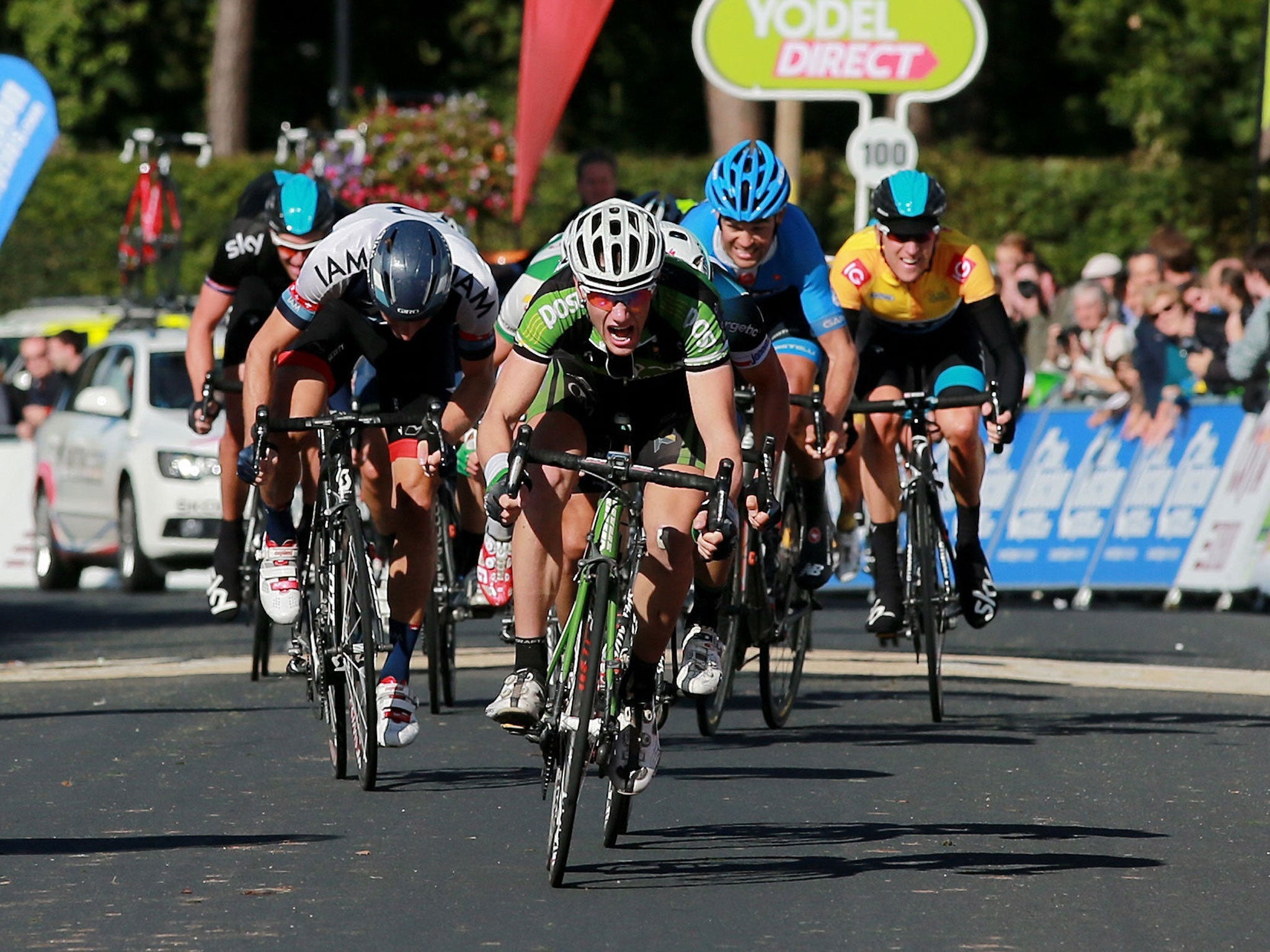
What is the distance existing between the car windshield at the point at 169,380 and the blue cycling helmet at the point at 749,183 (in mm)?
10011

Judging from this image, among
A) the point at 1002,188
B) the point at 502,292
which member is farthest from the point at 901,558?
the point at 1002,188

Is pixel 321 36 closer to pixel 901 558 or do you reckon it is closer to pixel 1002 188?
pixel 1002 188

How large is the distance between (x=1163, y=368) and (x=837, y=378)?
790 cm

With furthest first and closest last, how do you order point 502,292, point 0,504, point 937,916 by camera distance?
point 0,504, point 502,292, point 937,916

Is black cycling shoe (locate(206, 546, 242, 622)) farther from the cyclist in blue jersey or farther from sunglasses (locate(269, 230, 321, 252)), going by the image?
the cyclist in blue jersey

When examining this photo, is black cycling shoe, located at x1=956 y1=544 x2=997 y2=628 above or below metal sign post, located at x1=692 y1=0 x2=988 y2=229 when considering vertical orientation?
below

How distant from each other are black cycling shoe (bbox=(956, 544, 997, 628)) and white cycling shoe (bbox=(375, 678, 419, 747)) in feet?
9.98

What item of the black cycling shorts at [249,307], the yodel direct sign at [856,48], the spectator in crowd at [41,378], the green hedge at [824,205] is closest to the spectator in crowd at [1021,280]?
the yodel direct sign at [856,48]

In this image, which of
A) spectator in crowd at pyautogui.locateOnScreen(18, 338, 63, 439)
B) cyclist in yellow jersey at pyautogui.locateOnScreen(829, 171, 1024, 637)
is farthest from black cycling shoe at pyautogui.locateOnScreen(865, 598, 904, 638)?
spectator in crowd at pyautogui.locateOnScreen(18, 338, 63, 439)

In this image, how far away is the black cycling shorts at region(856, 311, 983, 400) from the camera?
39.1 feet

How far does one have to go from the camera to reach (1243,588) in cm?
1780

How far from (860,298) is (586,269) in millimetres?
4414

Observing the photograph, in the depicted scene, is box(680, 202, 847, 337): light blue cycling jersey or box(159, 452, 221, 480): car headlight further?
box(159, 452, 221, 480): car headlight

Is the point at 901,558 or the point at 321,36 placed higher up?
the point at 321,36
